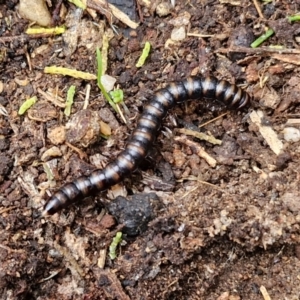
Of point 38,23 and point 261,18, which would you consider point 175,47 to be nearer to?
point 261,18

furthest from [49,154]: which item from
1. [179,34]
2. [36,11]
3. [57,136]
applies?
[179,34]

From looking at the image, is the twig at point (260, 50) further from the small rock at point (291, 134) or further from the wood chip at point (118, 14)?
the wood chip at point (118, 14)

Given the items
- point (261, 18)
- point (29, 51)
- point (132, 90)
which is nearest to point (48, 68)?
point (29, 51)

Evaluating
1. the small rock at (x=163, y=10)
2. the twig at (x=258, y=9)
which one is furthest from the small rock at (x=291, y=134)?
the small rock at (x=163, y=10)

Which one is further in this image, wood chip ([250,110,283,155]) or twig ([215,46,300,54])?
twig ([215,46,300,54])

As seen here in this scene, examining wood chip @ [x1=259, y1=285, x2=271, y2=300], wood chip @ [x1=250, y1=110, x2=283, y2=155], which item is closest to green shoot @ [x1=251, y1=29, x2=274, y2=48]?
wood chip @ [x1=250, y1=110, x2=283, y2=155]

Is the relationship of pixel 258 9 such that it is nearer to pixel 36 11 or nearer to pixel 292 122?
pixel 292 122

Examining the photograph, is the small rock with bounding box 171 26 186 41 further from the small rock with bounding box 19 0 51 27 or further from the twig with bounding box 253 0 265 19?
the small rock with bounding box 19 0 51 27
